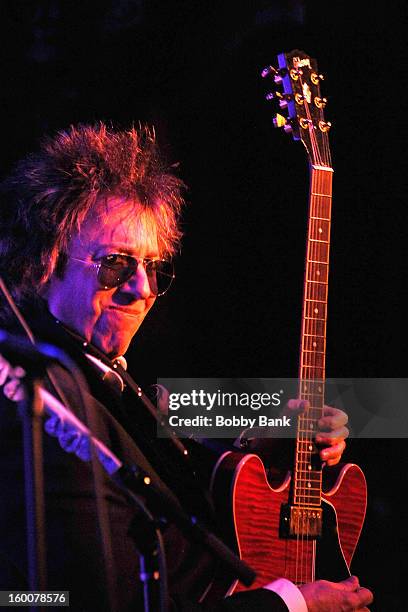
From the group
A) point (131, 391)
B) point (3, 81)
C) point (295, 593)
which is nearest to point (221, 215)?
point (3, 81)

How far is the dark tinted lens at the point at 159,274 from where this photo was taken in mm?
2104

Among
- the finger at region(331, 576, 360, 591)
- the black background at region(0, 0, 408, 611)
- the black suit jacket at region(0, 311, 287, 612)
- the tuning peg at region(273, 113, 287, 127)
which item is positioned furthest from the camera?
the black background at region(0, 0, 408, 611)

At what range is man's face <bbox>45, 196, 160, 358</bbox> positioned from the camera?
1955 millimetres

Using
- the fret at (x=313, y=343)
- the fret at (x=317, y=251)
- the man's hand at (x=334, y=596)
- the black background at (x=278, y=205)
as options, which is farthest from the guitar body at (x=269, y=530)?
the black background at (x=278, y=205)

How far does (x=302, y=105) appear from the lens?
244cm

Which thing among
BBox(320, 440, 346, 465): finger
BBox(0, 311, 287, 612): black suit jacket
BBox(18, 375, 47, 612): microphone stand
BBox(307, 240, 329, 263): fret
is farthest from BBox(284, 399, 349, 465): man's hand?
BBox(18, 375, 47, 612): microphone stand

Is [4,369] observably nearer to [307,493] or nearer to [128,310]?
[128,310]

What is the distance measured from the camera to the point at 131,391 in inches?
70.9

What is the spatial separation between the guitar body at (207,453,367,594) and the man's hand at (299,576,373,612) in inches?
4.1

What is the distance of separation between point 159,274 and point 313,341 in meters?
0.53

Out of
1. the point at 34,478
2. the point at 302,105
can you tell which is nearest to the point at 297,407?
the point at 302,105

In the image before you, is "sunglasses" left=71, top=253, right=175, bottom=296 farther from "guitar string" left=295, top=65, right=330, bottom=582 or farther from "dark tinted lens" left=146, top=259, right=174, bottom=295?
"guitar string" left=295, top=65, right=330, bottom=582

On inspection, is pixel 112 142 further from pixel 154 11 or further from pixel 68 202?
pixel 154 11

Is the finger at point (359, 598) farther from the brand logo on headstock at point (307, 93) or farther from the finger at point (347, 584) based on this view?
the brand logo on headstock at point (307, 93)
